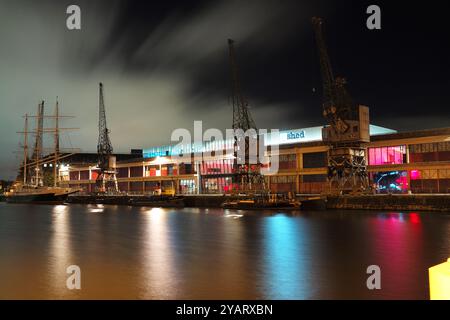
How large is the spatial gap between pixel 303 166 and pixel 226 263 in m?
70.6

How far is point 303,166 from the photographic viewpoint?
304 feet

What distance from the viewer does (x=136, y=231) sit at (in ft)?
140

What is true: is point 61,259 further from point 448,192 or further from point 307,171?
point 307,171

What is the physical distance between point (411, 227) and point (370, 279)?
2586 centimetres

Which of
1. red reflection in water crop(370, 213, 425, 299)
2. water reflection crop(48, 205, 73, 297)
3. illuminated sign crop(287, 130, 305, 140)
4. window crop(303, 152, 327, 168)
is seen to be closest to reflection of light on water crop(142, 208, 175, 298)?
water reflection crop(48, 205, 73, 297)

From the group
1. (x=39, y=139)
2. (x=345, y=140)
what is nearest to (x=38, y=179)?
(x=39, y=139)

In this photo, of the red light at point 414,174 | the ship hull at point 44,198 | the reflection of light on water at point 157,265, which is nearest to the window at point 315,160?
the red light at point 414,174

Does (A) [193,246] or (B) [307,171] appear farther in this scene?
(B) [307,171]

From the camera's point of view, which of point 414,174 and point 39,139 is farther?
point 39,139

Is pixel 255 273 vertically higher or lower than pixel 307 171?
lower

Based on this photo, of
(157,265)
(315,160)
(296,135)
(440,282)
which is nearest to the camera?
(440,282)

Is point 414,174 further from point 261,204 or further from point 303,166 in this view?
point 261,204

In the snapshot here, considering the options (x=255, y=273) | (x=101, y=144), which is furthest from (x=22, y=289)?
(x=101, y=144)

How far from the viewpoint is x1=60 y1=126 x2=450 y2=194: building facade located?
242 feet
